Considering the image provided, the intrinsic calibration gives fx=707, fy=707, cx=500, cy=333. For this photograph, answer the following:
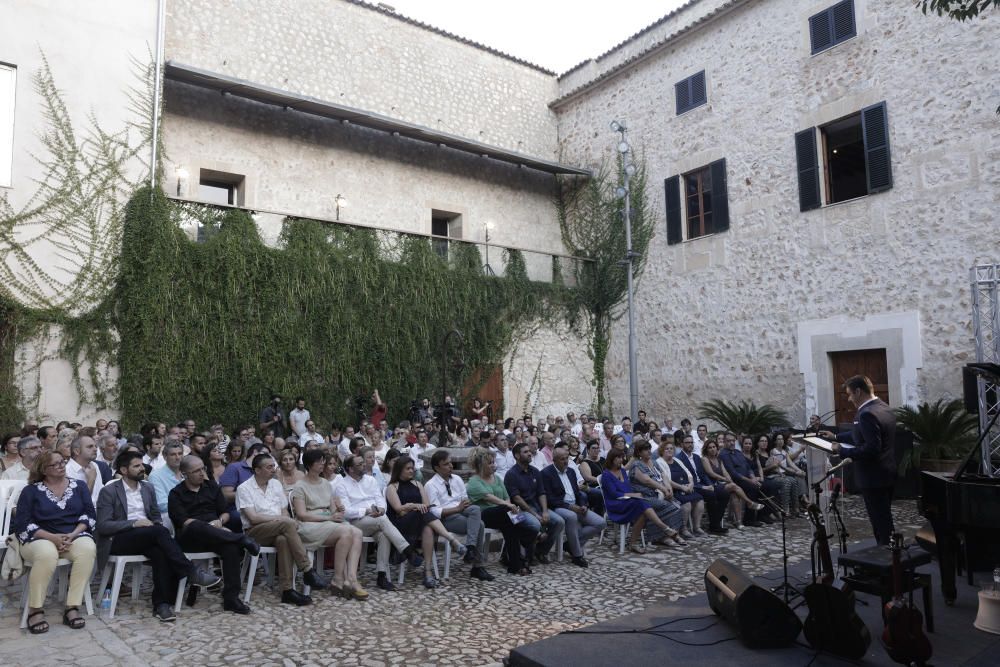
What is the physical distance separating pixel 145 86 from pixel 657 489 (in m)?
9.94

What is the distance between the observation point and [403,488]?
21.7ft

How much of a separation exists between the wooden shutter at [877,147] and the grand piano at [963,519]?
298 inches

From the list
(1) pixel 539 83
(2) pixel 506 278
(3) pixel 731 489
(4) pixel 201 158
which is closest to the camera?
(3) pixel 731 489

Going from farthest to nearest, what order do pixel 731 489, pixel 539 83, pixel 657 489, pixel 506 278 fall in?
pixel 539 83, pixel 506 278, pixel 731 489, pixel 657 489

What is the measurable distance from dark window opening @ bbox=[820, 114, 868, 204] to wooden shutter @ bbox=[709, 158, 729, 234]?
6.53ft

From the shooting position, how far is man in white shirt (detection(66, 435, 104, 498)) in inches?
246

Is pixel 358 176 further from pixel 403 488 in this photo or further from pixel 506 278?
pixel 403 488

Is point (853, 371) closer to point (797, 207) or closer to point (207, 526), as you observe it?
point (797, 207)

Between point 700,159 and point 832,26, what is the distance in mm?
3303

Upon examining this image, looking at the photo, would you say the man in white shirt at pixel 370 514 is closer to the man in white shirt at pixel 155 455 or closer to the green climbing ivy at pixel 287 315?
the man in white shirt at pixel 155 455

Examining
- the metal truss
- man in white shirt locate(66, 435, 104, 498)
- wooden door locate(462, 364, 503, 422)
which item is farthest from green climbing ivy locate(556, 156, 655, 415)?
man in white shirt locate(66, 435, 104, 498)

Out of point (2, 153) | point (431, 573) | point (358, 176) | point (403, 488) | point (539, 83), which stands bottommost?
point (431, 573)

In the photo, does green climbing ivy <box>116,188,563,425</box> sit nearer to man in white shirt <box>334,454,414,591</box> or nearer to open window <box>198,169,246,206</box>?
open window <box>198,169,246,206</box>

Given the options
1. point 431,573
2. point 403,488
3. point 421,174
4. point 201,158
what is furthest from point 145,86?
point 431,573
